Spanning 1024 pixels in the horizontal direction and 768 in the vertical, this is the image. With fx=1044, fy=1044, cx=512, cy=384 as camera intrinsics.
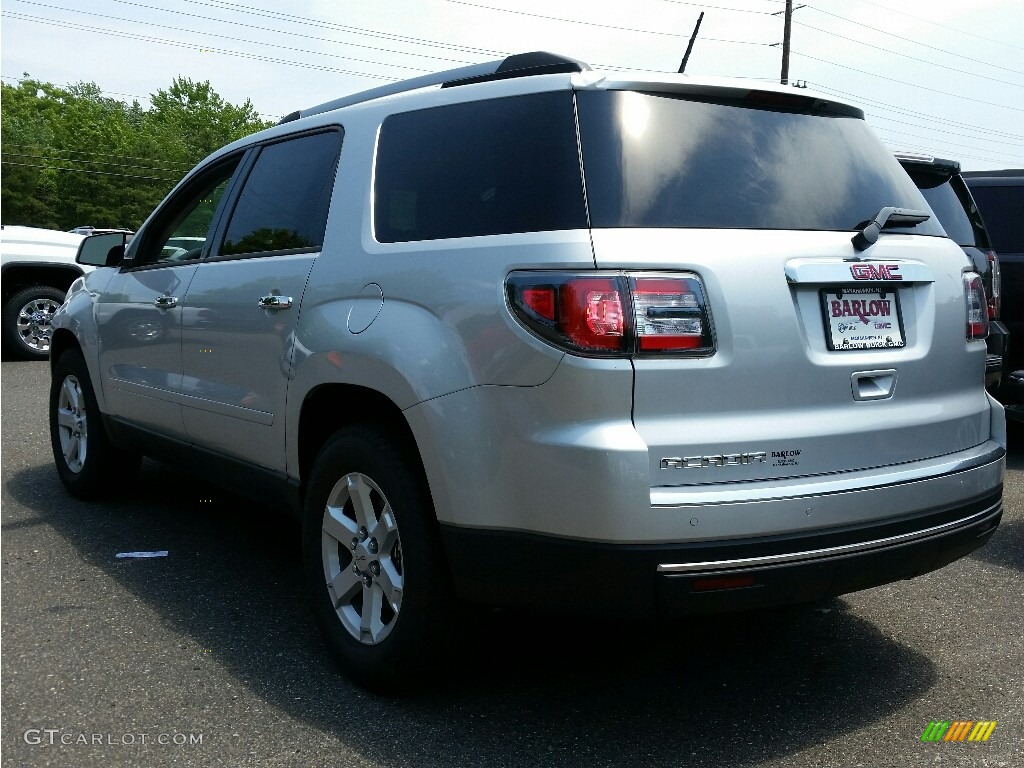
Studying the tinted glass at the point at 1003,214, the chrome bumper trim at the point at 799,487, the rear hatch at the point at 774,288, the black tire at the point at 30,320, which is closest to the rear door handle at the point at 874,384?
the rear hatch at the point at 774,288

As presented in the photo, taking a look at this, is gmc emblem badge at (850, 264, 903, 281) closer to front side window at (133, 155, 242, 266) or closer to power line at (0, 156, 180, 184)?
front side window at (133, 155, 242, 266)

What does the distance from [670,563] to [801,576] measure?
38 cm

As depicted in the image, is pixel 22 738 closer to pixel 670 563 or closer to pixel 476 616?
pixel 476 616

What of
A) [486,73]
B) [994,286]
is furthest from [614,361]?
[994,286]

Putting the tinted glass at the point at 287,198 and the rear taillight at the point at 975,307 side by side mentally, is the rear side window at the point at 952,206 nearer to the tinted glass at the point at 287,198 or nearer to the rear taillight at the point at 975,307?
the rear taillight at the point at 975,307

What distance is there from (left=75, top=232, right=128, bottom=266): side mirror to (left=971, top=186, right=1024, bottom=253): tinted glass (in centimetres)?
597

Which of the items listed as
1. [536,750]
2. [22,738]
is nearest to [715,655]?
[536,750]

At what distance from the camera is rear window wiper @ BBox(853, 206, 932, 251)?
3.03 m

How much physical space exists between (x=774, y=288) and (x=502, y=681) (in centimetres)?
157

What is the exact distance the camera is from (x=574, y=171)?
2.85 metres

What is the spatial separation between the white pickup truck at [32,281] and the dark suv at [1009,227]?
9965 millimetres

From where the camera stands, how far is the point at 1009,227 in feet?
25.4

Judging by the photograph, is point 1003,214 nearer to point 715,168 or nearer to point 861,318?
point 861,318

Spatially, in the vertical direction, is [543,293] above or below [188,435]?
above
